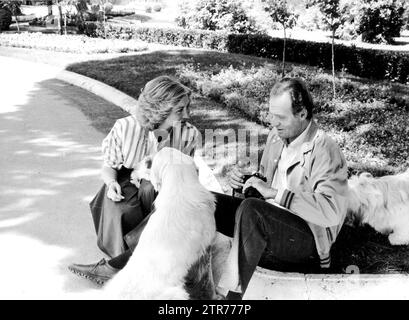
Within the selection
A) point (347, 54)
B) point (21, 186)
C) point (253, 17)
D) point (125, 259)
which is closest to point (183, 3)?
point (253, 17)

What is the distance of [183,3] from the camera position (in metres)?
28.2

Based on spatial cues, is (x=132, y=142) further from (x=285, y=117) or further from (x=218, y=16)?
(x=218, y=16)

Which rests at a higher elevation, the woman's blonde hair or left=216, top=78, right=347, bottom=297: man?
the woman's blonde hair

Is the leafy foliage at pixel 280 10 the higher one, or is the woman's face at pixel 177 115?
the leafy foliage at pixel 280 10

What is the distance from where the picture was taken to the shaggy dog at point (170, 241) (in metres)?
2.88

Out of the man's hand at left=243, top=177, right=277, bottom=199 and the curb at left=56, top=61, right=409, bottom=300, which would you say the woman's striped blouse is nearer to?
the man's hand at left=243, top=177, right=277, bottom=199

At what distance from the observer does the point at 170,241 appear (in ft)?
9.44

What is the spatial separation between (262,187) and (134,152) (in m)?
1.20

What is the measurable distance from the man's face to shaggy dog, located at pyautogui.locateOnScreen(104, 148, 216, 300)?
63cm

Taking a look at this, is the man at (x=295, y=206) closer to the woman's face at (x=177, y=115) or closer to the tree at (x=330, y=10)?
the woman's face at (x=177, y=115)

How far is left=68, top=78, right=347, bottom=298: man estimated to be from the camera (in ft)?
9.18

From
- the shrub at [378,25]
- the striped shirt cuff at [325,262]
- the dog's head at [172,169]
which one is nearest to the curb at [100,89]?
the dog's head at [172,169]

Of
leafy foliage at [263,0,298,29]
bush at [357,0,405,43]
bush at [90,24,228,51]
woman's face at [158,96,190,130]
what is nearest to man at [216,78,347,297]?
woman's face at [158,96,190,130]
